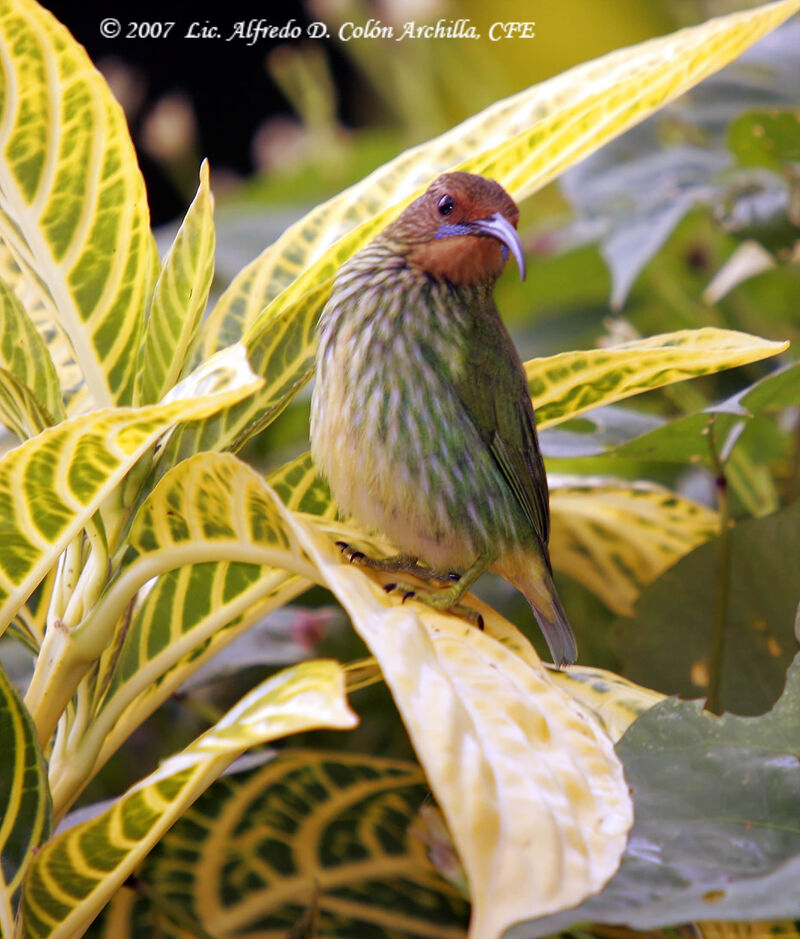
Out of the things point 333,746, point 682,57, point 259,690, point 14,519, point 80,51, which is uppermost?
point 80,51

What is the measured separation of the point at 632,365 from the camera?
3.04ft

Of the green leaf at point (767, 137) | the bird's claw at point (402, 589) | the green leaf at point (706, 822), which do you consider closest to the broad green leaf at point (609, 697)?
the green leaf at point (706, 822)

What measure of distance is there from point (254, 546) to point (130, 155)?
40 centimetres

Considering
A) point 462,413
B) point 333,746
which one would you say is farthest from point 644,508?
point 333,746

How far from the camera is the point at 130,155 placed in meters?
0.97

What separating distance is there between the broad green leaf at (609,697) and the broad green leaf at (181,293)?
442 millimetres

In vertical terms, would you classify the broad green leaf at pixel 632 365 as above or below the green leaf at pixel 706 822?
above

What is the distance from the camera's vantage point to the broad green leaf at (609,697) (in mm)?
836

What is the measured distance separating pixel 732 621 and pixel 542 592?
0.22m

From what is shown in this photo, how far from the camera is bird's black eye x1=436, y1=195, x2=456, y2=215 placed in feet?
3.78

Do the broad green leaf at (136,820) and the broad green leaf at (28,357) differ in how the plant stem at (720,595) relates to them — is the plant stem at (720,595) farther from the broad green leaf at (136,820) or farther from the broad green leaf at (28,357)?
the broad green leaf at (28,357)

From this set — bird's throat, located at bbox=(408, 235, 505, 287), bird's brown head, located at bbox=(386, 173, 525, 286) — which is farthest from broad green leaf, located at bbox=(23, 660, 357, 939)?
bird's throat, located at bbox=(408, 235, 505, 287)

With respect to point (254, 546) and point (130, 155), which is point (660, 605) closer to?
point (254, 546)

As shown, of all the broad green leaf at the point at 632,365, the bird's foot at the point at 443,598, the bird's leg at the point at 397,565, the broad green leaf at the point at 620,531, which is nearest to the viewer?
the broad green leaf at the point at 632,365
